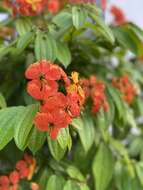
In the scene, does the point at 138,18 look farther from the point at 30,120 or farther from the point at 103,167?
the point at 30,120

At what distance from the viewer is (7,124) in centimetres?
89

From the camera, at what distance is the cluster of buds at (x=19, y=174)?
1.09 meters

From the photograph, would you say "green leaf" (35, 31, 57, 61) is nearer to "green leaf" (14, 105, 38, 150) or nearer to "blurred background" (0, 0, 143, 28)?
"green leaf" (14, 105, 38, 150)

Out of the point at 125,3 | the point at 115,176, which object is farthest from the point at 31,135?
the point at 125,3

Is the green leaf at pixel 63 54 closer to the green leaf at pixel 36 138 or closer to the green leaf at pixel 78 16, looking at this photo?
the green leaf at pixel 78 16

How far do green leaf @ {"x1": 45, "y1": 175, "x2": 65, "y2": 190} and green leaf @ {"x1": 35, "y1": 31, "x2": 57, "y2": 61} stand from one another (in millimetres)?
270

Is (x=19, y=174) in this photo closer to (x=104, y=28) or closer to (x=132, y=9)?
(x=104, y=28)

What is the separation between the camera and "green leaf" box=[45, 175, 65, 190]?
1.11m

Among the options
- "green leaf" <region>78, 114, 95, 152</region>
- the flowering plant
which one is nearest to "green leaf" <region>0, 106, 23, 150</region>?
the flowering plant

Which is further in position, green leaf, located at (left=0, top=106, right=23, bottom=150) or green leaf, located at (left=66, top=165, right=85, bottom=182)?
green leaf, located at (left=66, top=165, right=85, bottom=182)

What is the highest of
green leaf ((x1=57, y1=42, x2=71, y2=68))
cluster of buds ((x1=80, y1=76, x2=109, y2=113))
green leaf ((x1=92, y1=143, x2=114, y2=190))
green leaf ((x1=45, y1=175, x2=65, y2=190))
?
green leaf ((x1=57, y1=42, x2=71, y2=68))

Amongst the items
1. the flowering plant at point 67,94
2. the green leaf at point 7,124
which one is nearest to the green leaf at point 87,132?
the flowering plant at point 67,94

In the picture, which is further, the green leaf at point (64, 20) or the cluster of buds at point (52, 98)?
the green leaf at point (64, 20)

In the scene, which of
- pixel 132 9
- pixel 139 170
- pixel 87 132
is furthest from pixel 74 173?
pixel 132 9
